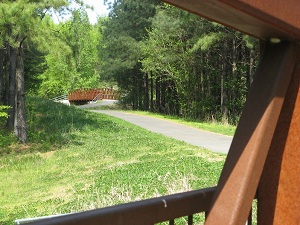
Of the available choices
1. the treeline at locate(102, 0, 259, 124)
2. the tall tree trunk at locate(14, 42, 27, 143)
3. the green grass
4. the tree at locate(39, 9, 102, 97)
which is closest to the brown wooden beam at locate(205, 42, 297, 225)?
the green grass

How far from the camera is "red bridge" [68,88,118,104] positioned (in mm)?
58188

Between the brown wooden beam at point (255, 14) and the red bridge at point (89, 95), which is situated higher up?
the brown wooden beam at point (255, 14)

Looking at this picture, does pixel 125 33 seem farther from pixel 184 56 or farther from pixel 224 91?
pixel 224 91

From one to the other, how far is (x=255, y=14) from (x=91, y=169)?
37.7 feet

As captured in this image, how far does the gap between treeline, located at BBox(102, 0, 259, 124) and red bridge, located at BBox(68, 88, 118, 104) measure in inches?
613

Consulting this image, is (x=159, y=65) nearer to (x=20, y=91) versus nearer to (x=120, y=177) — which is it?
(x=20, y=91)

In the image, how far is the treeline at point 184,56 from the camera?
26609 millimetres

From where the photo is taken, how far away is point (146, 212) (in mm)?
1822

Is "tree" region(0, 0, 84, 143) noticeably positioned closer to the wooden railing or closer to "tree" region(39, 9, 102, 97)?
the wooden railing

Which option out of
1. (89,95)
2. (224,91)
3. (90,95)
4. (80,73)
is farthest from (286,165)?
(90,95)

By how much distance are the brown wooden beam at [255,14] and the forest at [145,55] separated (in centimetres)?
1157

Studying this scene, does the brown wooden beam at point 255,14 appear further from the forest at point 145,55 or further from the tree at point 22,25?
the tree at point 22,25

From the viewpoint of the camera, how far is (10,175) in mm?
13578

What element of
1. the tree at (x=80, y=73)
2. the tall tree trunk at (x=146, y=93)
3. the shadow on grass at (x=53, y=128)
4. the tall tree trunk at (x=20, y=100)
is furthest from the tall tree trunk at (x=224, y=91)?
the tree at (x=80, y=73)
